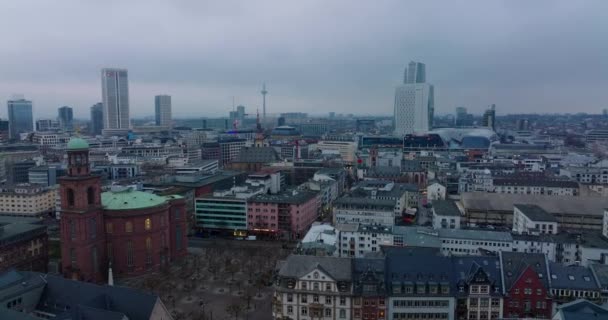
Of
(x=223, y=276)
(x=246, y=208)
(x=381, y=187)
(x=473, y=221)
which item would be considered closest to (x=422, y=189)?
(x=381, y=187)

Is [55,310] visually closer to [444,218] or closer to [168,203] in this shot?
[168,203]

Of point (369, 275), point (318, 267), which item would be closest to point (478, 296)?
point (369, 275)

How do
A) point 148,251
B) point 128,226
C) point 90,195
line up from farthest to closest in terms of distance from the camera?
point 148,251 < point 128,226 < point 90,195

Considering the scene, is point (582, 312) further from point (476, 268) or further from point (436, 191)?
point (436, 191)

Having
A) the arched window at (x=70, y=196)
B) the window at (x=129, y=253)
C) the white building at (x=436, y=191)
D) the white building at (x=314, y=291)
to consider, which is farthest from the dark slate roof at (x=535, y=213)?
the arched window at (x=70, y=196)

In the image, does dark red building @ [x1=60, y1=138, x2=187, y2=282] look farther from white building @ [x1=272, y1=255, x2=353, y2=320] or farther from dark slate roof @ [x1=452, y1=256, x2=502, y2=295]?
dark slate roof @ [x1=452, y1=256, x2=502, y2=295]
